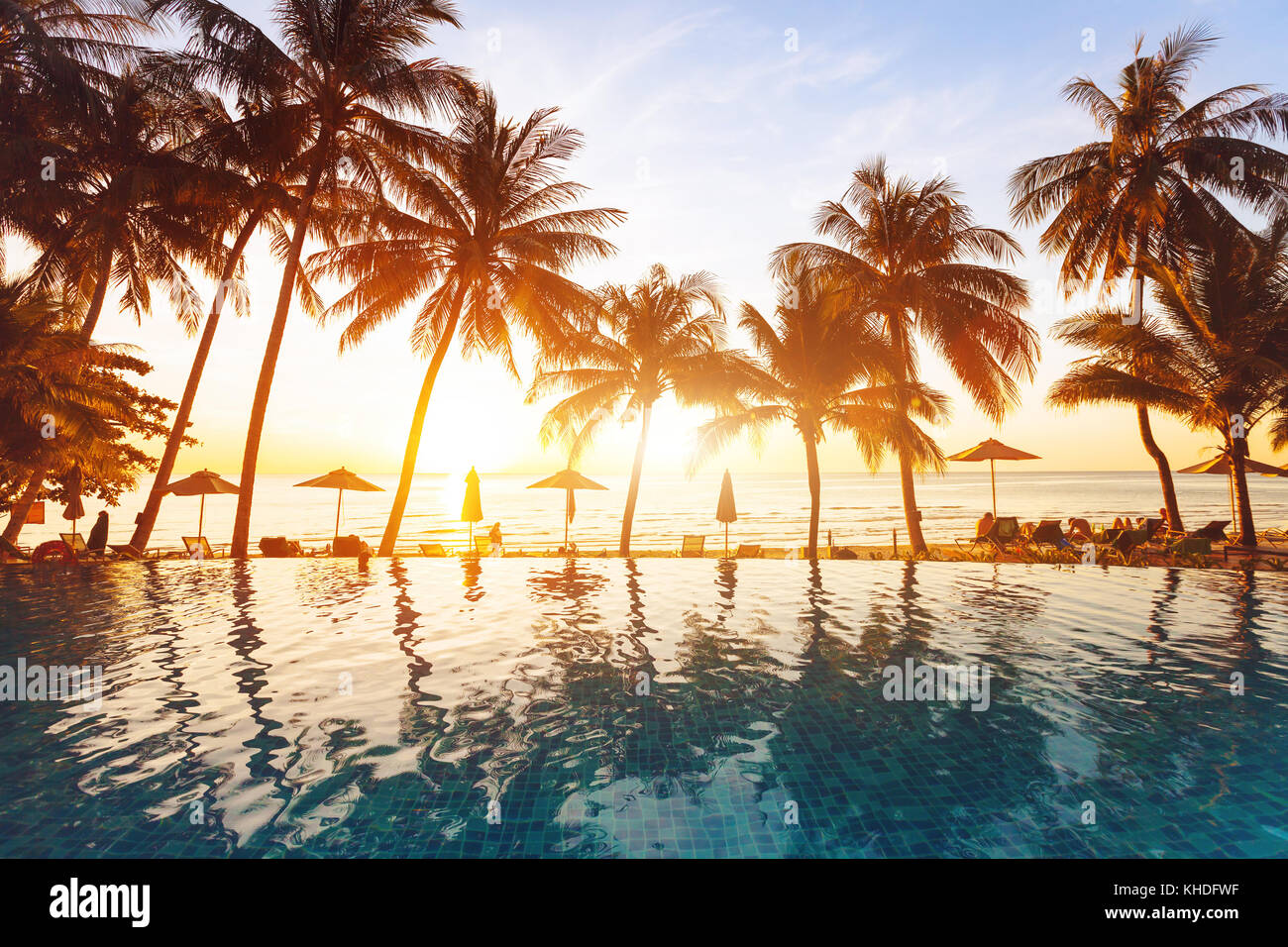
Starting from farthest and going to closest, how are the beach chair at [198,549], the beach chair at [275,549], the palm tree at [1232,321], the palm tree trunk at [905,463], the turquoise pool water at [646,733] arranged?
the beach chair at [275,549], the palm tree trunk at [905,463], the beach chair at [198,549], the palm tree at [1232,321], the turquoise pool water at [646,733]

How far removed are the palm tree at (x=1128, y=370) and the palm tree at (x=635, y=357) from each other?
10.9 m

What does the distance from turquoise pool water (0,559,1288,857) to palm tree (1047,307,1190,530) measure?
9.65m

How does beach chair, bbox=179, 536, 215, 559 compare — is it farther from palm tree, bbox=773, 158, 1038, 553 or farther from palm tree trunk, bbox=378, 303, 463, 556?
palm tree, bbox=773, 158, 1038, 553

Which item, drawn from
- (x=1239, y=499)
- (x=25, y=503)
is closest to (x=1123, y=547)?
(x=1239, y=499)

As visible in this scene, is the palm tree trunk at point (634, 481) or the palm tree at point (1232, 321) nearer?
the palm tree at point (1232, 321)

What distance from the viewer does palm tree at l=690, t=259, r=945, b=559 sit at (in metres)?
18.3

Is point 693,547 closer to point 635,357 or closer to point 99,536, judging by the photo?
point 635,357

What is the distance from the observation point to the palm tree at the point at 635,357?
20.0m

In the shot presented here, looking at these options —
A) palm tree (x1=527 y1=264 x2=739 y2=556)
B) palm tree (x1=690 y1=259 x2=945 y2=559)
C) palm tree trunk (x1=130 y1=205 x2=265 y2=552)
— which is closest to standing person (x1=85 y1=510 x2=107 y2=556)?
palm tree trunk (x1=130 y1=205 x2=265 y2=552)

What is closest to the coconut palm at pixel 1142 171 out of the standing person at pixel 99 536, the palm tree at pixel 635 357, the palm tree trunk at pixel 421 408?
the palm tree at pixel 635 357

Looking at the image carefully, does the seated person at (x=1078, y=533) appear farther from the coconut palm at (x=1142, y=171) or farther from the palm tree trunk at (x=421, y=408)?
the palm tree trunk at (x=421, y=408)

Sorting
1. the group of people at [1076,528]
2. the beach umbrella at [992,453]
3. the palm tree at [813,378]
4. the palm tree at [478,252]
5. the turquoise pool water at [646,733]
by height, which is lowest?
the turquoise pool water at [646,733]
